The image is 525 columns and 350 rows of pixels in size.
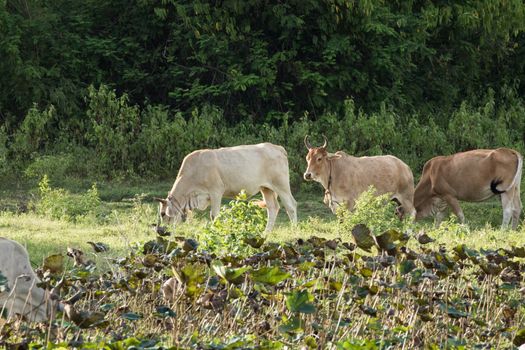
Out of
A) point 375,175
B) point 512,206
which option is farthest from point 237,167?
point 512,206

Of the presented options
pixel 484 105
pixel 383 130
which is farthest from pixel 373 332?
pixel 484 105

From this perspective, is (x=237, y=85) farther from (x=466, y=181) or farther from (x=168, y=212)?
(x=168, y=212)

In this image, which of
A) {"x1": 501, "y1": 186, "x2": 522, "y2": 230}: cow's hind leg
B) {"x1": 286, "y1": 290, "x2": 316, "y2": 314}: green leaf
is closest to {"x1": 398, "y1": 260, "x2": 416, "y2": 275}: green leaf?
{"x1": 286, "y1": 290, "x2": 316, "y2": 314}: green leaf

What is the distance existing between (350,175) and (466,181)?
195cm

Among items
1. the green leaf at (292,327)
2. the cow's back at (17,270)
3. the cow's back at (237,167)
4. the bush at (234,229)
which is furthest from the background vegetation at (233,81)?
the green leaf at (292,327)

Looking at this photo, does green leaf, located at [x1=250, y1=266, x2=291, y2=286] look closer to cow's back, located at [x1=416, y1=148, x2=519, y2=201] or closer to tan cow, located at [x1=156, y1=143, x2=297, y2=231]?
tan cow, located at [x1=156, y1=143, x2=297, y2=231]

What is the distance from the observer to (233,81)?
19.0 m

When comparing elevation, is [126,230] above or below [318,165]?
above

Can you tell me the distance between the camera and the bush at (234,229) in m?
8.20

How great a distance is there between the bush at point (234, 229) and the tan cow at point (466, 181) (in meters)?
6.89

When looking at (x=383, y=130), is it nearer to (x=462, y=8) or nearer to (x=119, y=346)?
(x=462, y=8)

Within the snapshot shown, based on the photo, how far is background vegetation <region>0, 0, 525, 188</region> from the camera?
18.2 metres

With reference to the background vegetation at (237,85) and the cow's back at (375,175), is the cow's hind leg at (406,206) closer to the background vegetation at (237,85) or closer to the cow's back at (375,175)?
the cow's back at (375,175)

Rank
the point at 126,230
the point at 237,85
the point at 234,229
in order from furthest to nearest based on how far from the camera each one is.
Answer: the point at 237,85 → the point at 126,230 → the point at 234,229
